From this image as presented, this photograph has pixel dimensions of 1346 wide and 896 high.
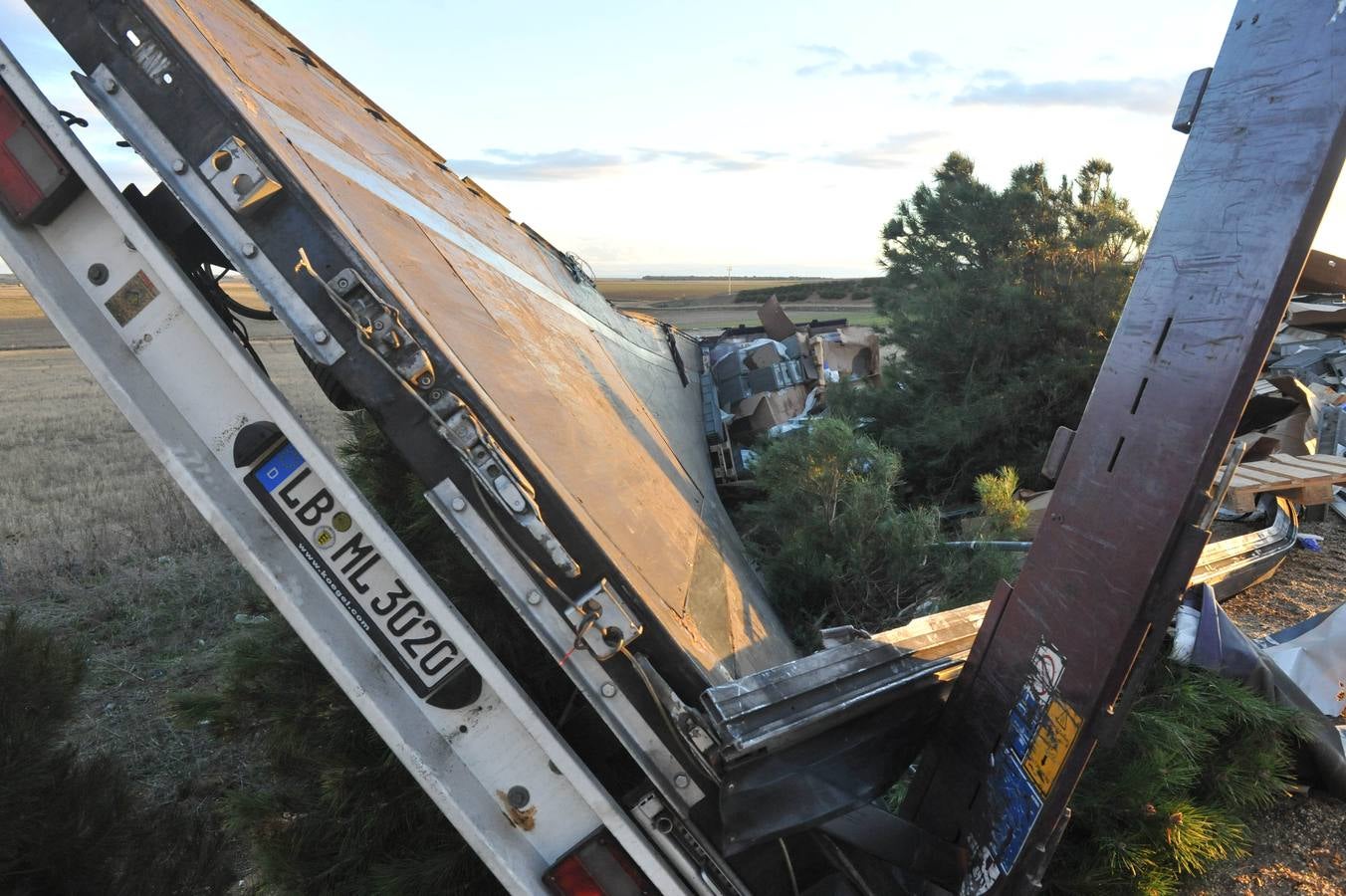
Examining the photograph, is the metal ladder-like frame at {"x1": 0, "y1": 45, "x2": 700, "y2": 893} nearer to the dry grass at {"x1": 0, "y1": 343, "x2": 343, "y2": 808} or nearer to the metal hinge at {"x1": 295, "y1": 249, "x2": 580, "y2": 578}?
the metal hinge at {"x1": 295, "y1": 249, "x2": 580, "y2": 578}

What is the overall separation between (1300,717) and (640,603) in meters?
3.03

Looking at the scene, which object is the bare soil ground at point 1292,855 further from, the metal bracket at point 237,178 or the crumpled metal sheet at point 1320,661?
the metal bracket at point 237,178

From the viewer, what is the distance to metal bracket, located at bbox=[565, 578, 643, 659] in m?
1.77

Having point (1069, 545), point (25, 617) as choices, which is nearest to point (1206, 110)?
point (1069, 545)

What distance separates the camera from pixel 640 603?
185cm

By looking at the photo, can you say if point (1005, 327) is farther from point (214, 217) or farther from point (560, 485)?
point (214, 217)

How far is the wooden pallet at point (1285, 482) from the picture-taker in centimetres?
589

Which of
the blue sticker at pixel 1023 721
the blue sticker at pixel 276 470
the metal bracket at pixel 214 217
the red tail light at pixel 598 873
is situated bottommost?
the blue sticker at pixel 1023 721

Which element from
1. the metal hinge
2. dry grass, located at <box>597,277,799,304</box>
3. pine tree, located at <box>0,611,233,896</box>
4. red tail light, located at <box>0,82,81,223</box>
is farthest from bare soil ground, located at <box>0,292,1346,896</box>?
dry grass, located at <box>597,277,799,304</box>

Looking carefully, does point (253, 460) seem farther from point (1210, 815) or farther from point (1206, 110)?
point (1210, 815)

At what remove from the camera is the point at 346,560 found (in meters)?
1.88

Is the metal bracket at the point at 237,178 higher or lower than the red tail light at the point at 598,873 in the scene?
higher

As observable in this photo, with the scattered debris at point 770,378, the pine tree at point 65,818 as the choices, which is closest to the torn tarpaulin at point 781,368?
the scattered debris at point 770,378

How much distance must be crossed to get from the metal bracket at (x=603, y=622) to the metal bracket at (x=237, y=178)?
1.02 metres
